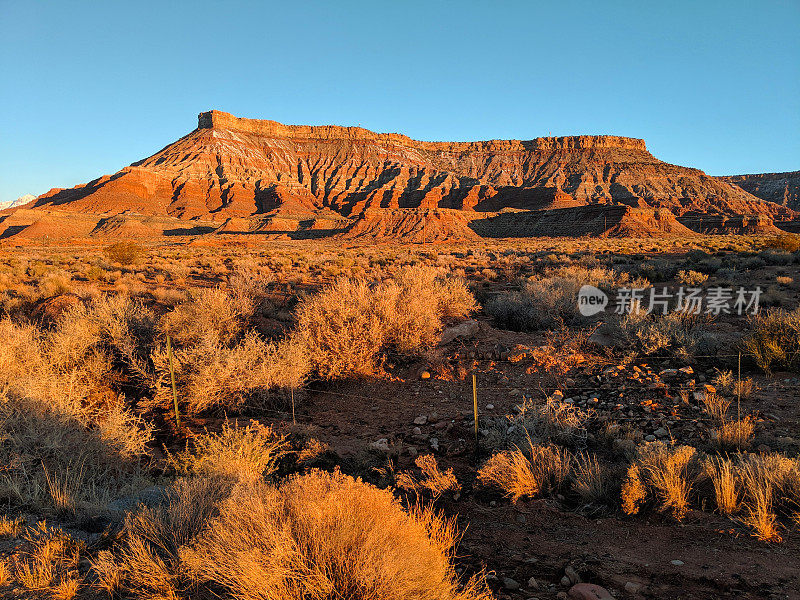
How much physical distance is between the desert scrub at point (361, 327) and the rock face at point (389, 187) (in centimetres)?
5506

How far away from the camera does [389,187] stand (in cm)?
10625

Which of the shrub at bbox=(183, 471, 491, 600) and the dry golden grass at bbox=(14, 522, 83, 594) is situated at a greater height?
the shrub at bbox=(183, 471, 491, 600)

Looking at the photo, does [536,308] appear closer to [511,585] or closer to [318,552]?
[511,585]

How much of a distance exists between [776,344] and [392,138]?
133629 millimetres

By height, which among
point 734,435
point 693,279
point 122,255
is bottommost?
point 734,435

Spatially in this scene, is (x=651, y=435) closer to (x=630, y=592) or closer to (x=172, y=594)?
(x=630, y=592)

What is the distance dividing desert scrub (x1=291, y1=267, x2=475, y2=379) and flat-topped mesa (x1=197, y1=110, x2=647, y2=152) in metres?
125

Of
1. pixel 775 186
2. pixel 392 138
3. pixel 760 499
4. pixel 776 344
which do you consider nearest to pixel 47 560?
pixel 760 499

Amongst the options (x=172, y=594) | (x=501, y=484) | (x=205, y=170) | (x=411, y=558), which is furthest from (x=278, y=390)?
(x=205, y=170)

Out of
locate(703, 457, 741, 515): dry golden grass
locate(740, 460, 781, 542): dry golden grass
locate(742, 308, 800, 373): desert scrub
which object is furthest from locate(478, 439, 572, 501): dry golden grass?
locate(742, 308, 800, 373): desert scrub

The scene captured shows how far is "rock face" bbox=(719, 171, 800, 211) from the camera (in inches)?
4008

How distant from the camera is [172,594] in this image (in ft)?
7.79

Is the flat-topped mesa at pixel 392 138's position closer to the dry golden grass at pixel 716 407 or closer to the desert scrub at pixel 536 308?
the desert scrub at pixel 536 308

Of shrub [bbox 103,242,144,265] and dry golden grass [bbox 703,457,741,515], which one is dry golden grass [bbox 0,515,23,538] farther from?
shrub [bbox 103,242,144,265]
